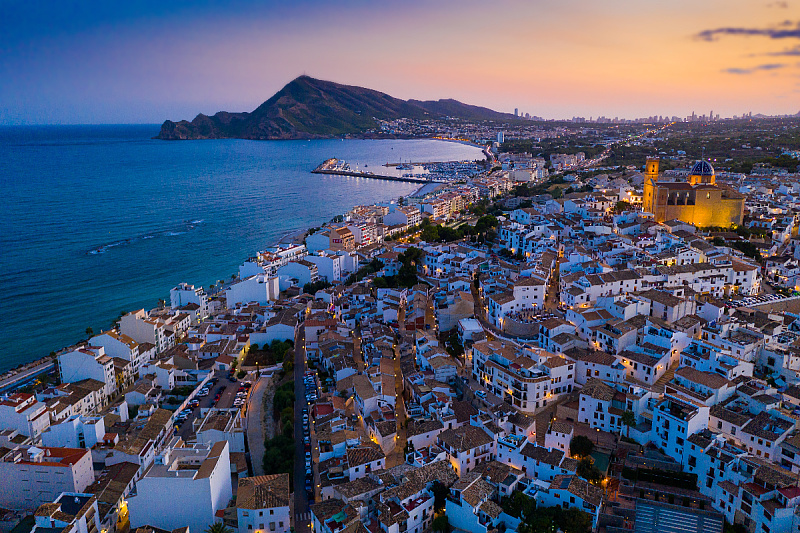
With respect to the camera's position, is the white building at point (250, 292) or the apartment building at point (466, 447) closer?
the apartment building at point (466, 447)

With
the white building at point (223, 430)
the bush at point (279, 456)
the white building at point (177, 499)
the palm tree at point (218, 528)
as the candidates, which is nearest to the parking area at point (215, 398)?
the white building at point (223, 430)

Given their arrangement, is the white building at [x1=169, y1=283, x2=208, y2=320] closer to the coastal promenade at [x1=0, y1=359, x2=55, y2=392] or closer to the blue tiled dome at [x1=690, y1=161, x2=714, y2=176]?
the coastal promenade at [x1=0, y1=359, x2=55, y2=392]

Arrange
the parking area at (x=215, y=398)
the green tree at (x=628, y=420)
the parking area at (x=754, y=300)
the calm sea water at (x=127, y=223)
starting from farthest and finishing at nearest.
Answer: the calm sea water at (x=127, y=223) < the parking area at (x=754, y=300) < the parking area at (x=215, y=398) < the green tree at (x=628, y=420)

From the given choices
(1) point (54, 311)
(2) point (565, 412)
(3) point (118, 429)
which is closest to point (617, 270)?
(2) point (565, 412)

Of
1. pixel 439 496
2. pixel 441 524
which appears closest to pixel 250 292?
pixel 439 496

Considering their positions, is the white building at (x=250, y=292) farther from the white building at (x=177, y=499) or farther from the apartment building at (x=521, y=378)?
the white building at (x=177, y=499)

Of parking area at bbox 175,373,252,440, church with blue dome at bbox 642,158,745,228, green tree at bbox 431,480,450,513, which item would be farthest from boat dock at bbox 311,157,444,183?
green tree at bbox 431,480,450,513

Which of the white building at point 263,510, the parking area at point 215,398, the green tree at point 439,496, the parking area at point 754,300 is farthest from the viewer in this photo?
the parking area at point 754,300
